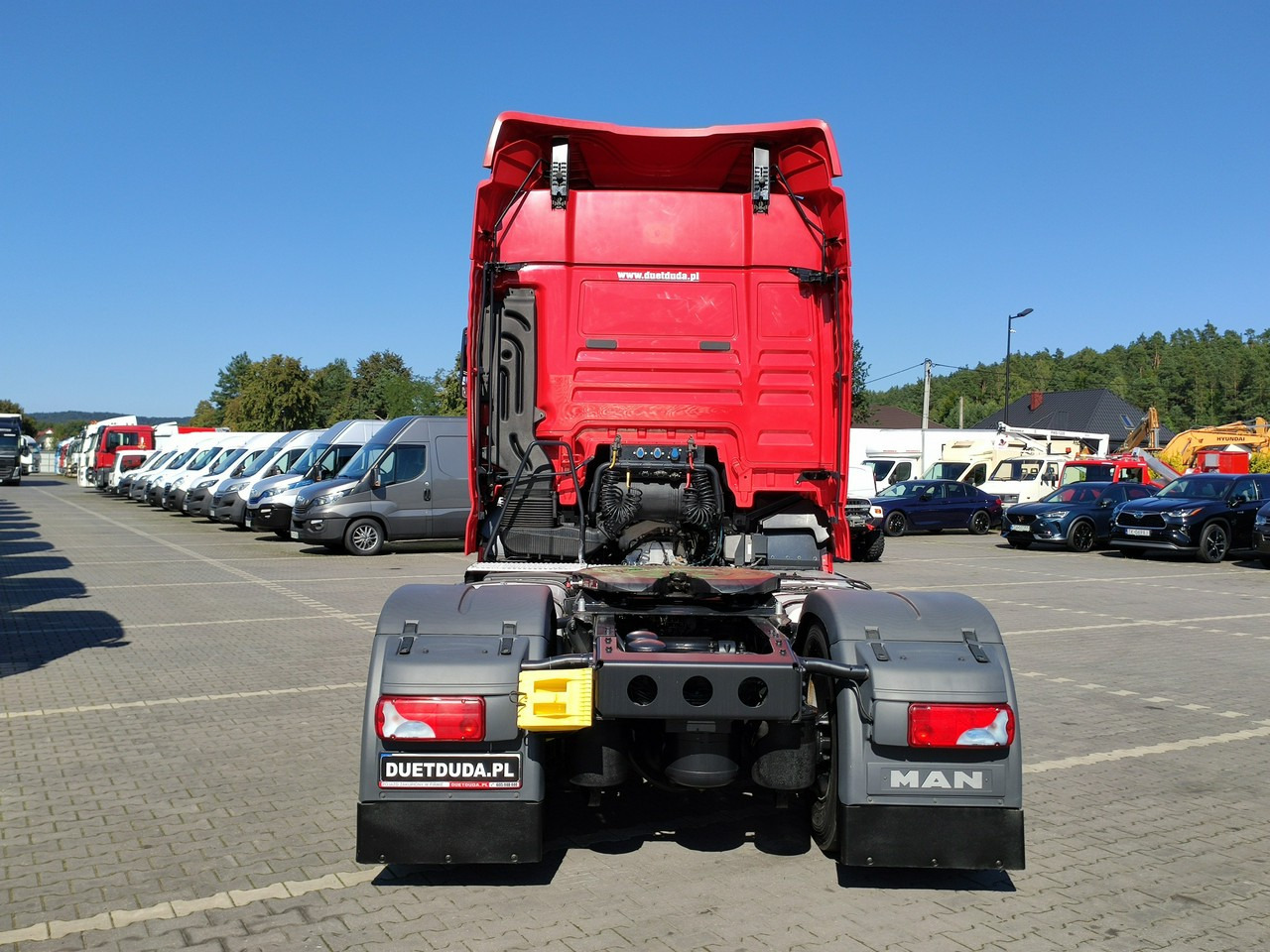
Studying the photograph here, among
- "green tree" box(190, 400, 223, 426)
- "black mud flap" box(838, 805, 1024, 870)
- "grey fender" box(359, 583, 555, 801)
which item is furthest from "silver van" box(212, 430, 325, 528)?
"green tree" box(190, 400, 223, 426)

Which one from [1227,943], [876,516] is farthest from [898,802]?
[876,516]

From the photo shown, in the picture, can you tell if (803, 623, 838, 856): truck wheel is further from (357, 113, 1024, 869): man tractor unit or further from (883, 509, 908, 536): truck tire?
(883, 509, 908, 536): truck tire

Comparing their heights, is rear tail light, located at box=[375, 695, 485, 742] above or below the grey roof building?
below

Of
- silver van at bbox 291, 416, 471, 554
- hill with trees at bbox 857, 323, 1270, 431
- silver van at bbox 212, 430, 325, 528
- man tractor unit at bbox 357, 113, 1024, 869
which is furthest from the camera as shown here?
hill with trees at bbox 857, 323, 1270, 431

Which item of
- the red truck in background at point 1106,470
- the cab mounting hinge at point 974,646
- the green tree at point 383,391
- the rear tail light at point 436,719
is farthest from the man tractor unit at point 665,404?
the green tree at point 383,391

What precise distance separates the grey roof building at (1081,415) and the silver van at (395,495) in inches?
2294

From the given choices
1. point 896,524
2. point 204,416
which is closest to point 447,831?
point 896,524

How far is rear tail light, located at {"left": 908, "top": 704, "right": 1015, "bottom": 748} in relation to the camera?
4.23m

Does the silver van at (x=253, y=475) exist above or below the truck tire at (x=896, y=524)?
above

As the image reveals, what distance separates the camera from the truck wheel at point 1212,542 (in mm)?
22312

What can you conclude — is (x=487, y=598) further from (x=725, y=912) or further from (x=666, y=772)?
(x=725, y=912)

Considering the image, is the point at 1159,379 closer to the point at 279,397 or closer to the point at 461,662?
the point at 279,397

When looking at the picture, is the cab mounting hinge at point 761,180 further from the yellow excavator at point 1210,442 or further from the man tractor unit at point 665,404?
the yellow excavator at point 1210,442

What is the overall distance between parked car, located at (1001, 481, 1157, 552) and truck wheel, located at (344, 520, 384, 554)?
13597 mm
